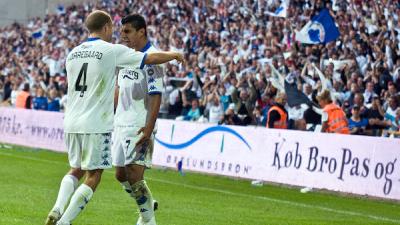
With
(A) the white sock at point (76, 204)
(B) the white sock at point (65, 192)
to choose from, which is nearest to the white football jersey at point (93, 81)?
(B) the white sock at point (65, 192)

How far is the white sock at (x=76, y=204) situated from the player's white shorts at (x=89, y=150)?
24 cm

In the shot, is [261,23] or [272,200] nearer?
[272,200]

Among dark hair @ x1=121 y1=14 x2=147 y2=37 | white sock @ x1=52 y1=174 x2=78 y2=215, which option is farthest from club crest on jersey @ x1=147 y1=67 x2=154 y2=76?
white sock @ x1=52 y1=174 x2=78 y2=215

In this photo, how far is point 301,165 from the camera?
1950 cm

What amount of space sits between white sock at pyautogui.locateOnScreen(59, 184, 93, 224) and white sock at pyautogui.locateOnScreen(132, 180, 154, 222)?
1.30 m

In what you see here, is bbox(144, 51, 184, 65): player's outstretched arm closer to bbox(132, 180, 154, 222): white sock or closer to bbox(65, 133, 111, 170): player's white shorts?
bbox(65, 133, 111, 170): player's white shorts

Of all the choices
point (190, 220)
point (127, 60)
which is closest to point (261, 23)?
point (190, 220)

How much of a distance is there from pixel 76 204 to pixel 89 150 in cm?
56

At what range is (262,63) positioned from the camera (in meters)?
26.8

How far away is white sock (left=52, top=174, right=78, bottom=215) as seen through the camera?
971cm

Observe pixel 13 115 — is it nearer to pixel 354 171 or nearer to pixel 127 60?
pixel 354 171

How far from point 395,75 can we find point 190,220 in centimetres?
1159

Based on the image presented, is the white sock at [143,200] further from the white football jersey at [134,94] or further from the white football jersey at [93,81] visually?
the white football jersey at [93,81]

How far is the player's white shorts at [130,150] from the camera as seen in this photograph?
445 inches
